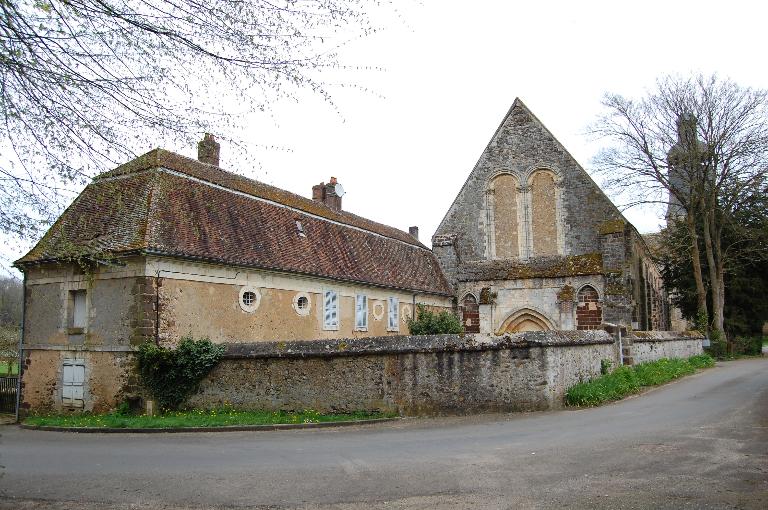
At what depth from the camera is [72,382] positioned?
60.4ft

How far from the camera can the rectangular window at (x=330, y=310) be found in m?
23.0

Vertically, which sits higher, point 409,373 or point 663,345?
point 663,345

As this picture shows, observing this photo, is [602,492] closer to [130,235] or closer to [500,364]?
[500,364]

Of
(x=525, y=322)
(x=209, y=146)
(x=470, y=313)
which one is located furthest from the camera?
(x=470, y=313)

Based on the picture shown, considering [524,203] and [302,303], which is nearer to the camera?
[302,303]

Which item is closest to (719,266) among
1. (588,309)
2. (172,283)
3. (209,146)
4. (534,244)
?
(588,309)

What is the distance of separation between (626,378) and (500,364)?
500cm

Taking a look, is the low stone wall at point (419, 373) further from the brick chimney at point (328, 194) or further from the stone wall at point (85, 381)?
the brick chimney at point (328, 194)

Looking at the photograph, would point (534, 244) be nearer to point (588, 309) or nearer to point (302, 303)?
point (588, 309)

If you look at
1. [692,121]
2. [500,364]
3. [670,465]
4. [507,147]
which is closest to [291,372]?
[500,364]

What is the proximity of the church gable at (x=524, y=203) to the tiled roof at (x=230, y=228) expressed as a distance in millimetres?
3694

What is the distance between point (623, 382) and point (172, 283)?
12.2 meters

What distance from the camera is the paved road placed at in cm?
687

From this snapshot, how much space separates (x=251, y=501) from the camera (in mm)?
7027
